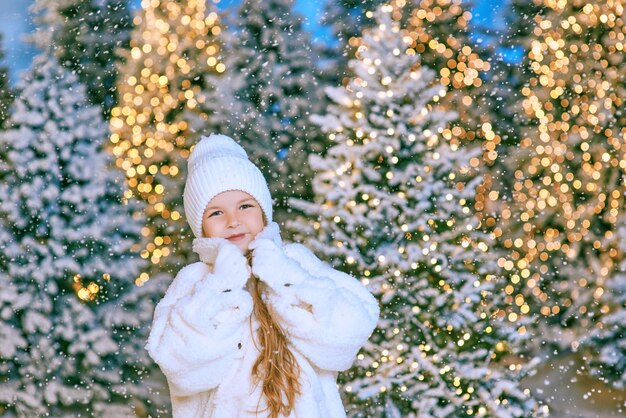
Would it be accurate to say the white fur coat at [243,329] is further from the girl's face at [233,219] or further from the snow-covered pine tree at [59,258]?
the snow-covered pine tree at [59,258]

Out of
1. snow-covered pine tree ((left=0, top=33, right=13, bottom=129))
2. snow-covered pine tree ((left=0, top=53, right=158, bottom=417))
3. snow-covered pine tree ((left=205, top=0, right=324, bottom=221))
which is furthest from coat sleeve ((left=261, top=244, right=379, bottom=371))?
snow-covered pine tree ((left=0, top=33, right=13, bottom=129))

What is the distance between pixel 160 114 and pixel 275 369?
10.5 feet

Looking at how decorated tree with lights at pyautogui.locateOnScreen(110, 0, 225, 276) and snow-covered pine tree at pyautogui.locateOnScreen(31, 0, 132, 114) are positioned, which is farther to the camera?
snow-covered pine tree at pyautogui.locateOnScreen(31, 0, 132, 114)

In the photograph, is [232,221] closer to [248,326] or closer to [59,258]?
[248,326]

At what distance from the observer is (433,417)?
13.2ft

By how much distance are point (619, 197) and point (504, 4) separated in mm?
2067

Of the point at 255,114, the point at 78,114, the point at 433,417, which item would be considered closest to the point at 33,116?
the point at 78,114

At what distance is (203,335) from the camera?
1915 millimetres

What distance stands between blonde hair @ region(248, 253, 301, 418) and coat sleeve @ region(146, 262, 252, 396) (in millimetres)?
56

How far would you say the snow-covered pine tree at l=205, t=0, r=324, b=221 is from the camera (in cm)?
526

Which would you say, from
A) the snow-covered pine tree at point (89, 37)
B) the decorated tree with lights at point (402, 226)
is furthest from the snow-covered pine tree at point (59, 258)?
the decorated tree with lights at point (402, 226)

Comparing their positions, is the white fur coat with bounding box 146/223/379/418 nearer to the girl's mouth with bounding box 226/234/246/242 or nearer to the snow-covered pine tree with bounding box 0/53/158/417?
the girl's mouth with bounding box 226/234/246/242

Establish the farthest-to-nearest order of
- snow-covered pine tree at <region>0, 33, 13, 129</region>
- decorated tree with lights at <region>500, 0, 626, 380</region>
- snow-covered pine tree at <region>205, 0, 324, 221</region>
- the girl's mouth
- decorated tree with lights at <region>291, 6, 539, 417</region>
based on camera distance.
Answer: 1. snow-covered pine tree at <region>205, 0, 324, 221</region>
2. decorated tree with lights at <region>500, 0, 626, 380</region>
3. snow-covered pine tree at <region>0, 33, 13, 129</region>
4. decorated tree with lights at <region>291, 6, 539, 417</region>
5. the girl's mouth

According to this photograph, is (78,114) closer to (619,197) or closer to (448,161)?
(448,161)
